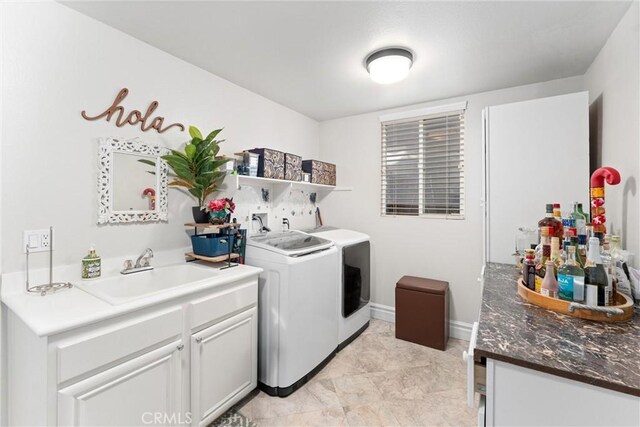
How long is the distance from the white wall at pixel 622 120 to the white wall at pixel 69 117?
2.68 m

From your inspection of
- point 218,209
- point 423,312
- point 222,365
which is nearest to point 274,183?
point 218,209

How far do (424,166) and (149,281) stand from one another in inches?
105

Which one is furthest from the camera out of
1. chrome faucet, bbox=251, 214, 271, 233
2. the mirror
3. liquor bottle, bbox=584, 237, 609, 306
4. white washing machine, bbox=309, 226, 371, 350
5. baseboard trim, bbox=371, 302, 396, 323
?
baseboard trim, bbox=371, 302, 396, 323

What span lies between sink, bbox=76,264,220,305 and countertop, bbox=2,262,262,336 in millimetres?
62

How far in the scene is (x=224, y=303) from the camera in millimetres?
1721

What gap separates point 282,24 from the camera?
172 cm

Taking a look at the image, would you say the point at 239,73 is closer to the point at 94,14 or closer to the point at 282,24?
the point at 282,24

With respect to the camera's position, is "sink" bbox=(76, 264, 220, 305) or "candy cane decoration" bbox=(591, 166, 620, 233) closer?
"candy cane decoration" bbox=(591, 166, 620, 233)

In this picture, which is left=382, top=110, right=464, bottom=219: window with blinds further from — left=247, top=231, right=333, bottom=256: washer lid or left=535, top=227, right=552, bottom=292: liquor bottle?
left=535, top=227, right=552, bottom=292: liquor bottle

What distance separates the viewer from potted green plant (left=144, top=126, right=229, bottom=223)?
6.25 ft

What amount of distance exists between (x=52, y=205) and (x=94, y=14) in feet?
3.60

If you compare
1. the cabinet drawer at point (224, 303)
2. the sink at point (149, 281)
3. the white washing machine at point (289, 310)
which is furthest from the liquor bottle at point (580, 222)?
the sink at point (149, 281)

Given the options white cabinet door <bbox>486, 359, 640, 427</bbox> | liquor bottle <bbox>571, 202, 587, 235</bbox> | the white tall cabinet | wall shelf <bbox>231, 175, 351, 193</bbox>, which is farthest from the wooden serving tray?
wall shelf <bbox>231, 175, 351, 193</bbox>

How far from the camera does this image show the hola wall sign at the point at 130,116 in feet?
5.70
